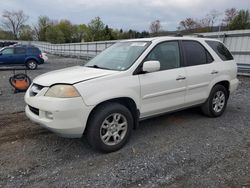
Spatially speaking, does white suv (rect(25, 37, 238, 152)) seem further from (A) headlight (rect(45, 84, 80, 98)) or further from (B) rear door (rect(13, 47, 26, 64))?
(B) rear door (rect(13, 47, 26, 64))

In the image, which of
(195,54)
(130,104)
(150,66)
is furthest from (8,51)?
(150,66)

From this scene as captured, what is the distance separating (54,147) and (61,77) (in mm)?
1176

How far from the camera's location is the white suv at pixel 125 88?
10.7 ft

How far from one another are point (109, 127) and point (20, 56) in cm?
1596

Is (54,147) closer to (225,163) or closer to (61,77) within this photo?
(61,77)

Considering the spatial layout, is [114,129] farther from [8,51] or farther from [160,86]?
[8,51]

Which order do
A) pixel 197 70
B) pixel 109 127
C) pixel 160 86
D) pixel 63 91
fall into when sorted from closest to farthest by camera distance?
pixel 63 91 → pixel 109 127 → pixel 160 86 → pixel 197 70

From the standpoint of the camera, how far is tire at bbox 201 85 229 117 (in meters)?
5.05

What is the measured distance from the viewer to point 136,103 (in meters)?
3.77

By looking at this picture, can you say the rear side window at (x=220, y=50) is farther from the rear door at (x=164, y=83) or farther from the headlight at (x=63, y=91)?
the headlight at (x=63, y=91)

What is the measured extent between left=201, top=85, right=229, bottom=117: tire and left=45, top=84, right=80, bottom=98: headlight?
3.08m

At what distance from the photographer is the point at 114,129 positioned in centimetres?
364

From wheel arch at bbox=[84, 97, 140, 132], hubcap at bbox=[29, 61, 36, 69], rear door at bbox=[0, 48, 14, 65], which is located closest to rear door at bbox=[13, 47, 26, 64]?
rear door at bbox=[0, 48, 14, 65]

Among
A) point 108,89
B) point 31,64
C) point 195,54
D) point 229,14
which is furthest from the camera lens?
point 229,14
